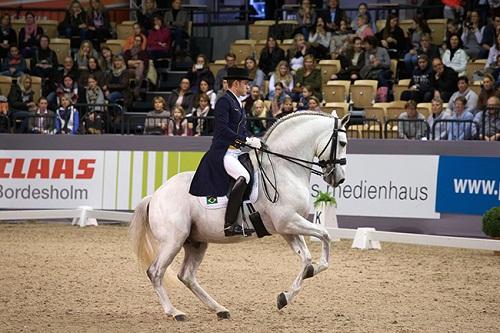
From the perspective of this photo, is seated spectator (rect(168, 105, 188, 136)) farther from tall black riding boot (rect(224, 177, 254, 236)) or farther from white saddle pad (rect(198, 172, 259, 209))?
tall black riding boot (rect(224, 177, 254, 236))

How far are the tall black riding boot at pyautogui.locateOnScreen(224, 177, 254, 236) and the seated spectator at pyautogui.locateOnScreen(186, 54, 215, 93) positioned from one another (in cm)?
1073

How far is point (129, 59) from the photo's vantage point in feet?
70.9

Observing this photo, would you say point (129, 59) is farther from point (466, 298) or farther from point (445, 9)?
point (466, 298)

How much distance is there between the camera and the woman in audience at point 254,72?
19.6m

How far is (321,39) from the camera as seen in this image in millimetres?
20781

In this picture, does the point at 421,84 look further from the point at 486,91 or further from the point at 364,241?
the point at 364,241

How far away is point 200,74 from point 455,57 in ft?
16.2

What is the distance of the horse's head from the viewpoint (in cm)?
945

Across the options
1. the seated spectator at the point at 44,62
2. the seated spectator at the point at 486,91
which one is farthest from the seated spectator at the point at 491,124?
the seated spectator at the point at 44,62

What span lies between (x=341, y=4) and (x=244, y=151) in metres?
14.9

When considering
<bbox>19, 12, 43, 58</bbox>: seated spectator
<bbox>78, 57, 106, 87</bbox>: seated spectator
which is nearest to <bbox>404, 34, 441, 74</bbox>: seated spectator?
<bbox>78, 57, 106, 87</bbox>: seated spectator

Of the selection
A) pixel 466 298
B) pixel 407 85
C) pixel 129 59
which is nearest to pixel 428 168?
pixel 407 85

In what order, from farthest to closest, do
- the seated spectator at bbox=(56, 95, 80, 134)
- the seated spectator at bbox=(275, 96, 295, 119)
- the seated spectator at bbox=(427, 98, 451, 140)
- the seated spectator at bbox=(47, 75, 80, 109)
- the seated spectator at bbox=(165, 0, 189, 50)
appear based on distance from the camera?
the seated spectator at bbox=(165, 0, 189, 50) → the seated spectator at bbox=(47, 75, 80, 109) → the seated spectator at bbox=(56, 95, 80, 134) → the seated spectator at bbox=(275, 96, 295, 119) → the seated spectator at bbox=(427, 98, 451, 140)

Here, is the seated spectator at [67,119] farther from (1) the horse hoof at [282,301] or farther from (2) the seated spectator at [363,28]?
(1) the horse hoof at [282,301]
